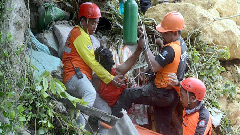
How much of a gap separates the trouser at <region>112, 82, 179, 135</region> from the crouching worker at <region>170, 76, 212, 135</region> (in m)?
0.20

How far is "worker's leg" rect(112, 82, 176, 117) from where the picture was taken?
597 cm

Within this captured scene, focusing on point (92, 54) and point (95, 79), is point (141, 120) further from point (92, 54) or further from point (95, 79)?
point (92, 54)

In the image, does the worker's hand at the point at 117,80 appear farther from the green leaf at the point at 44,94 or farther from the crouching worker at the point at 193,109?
the green leaf at the point at 44,94

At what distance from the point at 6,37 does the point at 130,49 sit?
3391 mm

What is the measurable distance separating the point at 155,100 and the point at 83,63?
47.6 inches

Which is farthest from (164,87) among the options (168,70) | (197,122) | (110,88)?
(110,88)

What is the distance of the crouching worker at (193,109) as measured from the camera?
585 centimetres

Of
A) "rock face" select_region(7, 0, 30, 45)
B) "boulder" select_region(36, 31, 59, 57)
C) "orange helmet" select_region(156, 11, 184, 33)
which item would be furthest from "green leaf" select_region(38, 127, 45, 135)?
"boulder" select_region(36, 31, 59, 57)

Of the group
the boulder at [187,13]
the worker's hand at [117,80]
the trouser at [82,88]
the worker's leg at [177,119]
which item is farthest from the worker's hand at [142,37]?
the boulder at [187,13]

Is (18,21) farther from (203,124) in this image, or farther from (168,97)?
(203,124)

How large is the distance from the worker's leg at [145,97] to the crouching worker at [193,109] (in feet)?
0.70

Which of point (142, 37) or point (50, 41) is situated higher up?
point (142, 37)

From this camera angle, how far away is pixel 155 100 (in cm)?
599

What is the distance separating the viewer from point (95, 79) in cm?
597
